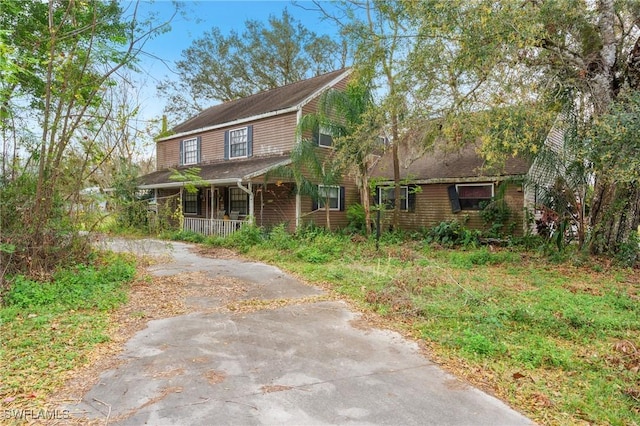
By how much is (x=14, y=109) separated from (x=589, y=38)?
12567 mm

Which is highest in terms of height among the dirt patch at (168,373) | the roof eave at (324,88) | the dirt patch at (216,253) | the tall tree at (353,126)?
the roof eave at (324,88)

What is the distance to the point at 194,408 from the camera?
2.87 meters

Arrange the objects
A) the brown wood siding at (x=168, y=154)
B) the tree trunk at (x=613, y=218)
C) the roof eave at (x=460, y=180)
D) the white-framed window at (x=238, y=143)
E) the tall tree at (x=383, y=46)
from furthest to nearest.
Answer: the brown wood siding at (x=168, y=154)
the white-framed window at (x=238, y=143)
the roof eave at (x=460, y=180)
the tall tree at (x=383, y=46)
the tree trunk at (x=613, y=218)

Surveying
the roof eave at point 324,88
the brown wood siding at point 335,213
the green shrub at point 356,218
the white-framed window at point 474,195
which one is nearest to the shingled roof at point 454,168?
the white-framed window at point 474,195

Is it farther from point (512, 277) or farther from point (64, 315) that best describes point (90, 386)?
point (512, 277)

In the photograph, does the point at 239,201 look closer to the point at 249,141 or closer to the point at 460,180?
the point at 249,141

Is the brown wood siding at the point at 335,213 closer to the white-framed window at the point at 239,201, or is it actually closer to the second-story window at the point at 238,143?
the white-framed window at the point at 239,201

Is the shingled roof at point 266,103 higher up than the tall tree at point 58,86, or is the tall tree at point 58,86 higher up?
the shingled roof at point 266,103

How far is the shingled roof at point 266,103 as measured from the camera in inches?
585

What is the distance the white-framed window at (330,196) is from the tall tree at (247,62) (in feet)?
37.7

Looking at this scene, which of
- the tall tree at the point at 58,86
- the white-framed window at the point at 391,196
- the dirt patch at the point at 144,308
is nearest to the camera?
the dirt patch at the point at 144,308

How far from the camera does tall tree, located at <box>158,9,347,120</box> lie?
23.3 meters

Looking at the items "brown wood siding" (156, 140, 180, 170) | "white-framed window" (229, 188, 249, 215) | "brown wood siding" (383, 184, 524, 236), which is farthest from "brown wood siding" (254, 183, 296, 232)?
"brown wood siding" (156, 140, 180, 170)

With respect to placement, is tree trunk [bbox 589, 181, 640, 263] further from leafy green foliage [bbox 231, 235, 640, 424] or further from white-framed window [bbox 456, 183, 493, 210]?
white-framed window [bbox 456, 183, 493, 210]
